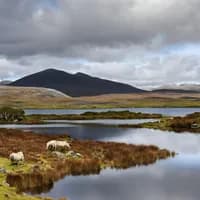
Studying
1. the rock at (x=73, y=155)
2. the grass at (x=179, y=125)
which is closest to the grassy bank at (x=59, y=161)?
the rock at (x=73, y=155)

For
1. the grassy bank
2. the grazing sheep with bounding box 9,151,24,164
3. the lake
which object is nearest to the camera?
the lake

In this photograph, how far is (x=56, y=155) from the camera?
4941 cm

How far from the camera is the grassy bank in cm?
3603

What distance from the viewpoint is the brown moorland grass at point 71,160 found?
120ft

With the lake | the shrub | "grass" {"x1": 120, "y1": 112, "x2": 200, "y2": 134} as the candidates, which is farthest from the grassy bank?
the shrub

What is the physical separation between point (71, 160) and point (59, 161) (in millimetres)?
1445

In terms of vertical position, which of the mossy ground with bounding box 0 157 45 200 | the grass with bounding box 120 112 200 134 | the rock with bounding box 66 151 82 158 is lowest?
the mossy ground with bounding box 0 157 45 200

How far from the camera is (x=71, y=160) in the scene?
1836 inches

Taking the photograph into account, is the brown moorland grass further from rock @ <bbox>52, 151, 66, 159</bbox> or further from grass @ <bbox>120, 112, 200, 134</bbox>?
grass @ <bbox>120, 112, 200, 134</bbox>

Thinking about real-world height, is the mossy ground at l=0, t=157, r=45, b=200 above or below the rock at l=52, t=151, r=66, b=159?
below

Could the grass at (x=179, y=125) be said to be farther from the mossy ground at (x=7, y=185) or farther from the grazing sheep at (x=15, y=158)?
the mossy ground at (x=7, y=185)

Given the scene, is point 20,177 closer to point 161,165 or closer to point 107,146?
point 161,165

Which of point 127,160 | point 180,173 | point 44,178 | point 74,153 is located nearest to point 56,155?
point 74,153

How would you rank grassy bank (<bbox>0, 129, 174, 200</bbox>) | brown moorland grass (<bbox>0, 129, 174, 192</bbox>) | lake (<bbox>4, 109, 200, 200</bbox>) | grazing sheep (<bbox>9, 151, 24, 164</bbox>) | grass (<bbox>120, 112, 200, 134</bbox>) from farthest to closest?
grass (<bbox>120, 112, 200, 134</bbox>) < grazing sheep (<bbox>9, 151, 24, 164</bbox>) < brown moorland grass (<bbox>0, 129, 174, 192</bbox>) < grassy bank (<bbox>0, 129, 174, 200</bbox>) < lake (<bbox>4, 109, 200, 200</bbox>)
